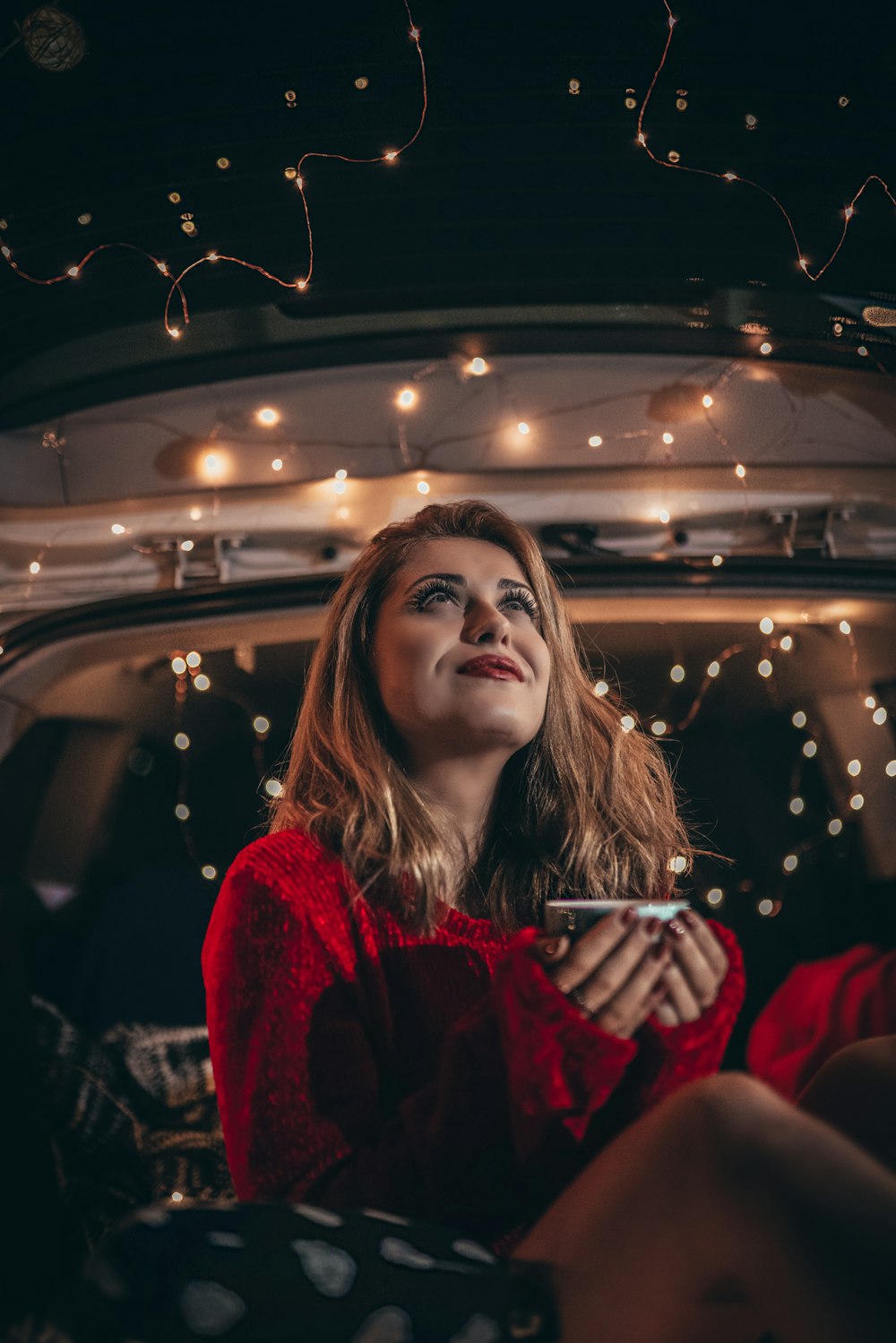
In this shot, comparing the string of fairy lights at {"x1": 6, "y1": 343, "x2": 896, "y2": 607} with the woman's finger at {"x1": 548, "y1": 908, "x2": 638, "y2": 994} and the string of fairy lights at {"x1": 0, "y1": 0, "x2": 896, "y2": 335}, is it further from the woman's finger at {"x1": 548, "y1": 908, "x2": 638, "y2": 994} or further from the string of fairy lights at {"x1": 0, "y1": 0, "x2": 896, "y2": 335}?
the woman's finger at {"x1": 548, "y1": 908, "x2": 638, "y2": 994}

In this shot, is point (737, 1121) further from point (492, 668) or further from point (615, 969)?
point (492, 668)

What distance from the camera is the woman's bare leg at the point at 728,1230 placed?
17.3 inches

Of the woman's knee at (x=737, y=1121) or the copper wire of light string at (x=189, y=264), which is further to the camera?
the copper wire of light string at (x=189, y=264)

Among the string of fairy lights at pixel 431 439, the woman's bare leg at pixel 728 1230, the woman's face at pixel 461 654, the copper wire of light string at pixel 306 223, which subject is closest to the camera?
the woman's bare leg at pixel 728 1230

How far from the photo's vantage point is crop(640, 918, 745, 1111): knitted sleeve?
27.9 inches

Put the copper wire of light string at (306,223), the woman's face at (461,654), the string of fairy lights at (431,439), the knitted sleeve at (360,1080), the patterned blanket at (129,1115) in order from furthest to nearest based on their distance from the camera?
the string of fairy lights at (431,439) → the copper wire of light string at (306,223) → the patterned blanket at (129,1115) → the woman's face at (461,654) → the knitted sleeve at (360,1080)

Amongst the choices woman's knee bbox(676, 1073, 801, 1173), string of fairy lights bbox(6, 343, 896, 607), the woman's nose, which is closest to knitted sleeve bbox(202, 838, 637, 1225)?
woman's knee bbox(676, 1073, 801, 1173)

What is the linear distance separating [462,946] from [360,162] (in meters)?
1.12

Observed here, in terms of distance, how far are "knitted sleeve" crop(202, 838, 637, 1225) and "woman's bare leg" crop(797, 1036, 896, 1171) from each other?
0.76 feet

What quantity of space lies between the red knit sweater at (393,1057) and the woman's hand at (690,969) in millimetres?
19

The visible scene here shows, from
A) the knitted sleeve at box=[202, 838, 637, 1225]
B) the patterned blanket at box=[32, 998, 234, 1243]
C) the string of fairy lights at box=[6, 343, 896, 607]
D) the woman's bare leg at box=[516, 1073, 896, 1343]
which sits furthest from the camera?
the string of fairy lights at box=[6, 343, 896, 607]

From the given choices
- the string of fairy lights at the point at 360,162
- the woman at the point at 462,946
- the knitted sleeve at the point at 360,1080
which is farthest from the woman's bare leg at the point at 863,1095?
the string of fairy lights at the point at 360,162

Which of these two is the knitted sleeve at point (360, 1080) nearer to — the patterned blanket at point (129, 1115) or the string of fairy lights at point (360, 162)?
the patterned blanket at point (129, 1115)

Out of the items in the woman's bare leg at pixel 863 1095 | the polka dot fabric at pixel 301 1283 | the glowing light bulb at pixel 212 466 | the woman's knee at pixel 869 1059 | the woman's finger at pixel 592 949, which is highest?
the glowing light bulb at pixel 212 466
